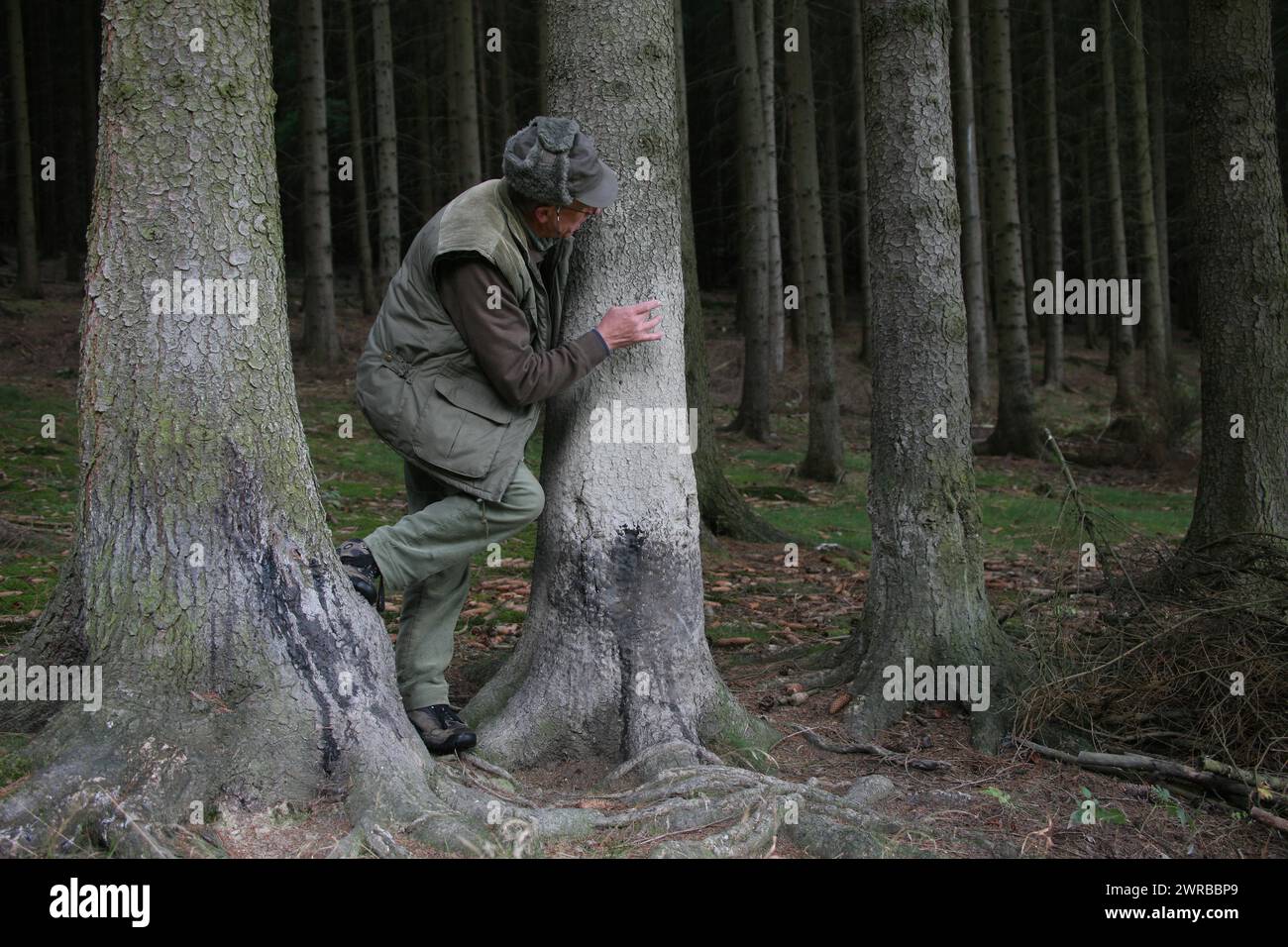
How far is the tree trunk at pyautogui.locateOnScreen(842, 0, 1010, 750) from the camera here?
5.21m

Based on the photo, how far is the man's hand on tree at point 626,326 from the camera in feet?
13.8

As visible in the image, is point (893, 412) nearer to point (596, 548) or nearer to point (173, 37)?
point (596, 548)

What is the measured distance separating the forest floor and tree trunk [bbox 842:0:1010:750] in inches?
15.9

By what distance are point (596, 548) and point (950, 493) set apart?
6.09ft

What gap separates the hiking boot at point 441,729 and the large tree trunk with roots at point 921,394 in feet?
6.33

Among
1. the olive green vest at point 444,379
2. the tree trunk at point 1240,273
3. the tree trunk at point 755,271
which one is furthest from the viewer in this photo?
the tree trunk at point 755,271

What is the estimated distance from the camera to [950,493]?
5.23 metres

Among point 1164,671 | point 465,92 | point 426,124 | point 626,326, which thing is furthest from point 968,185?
point 626,326

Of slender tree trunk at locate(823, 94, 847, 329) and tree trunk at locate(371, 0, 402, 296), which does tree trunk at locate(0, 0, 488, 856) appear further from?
slender tree trunk at locate(823, 94, 847, 329)

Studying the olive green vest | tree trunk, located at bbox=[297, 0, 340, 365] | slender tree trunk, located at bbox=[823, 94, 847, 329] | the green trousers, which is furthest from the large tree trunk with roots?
slender tree trunk, located at bbox=[823, 94, 847, 329]

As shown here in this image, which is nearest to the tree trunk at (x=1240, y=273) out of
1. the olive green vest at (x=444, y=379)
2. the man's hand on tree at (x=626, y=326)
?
the man's hand on tree at (x=626, y=326)

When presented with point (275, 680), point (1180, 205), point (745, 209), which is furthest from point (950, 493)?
point (1180, 205)

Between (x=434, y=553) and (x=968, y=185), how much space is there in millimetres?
18007

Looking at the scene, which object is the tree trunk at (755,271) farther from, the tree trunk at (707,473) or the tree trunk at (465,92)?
the tree trunk at (707,473)
